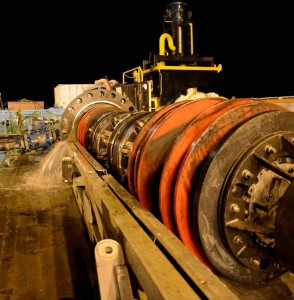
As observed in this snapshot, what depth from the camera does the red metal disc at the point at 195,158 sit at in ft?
4.28

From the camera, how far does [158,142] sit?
1.70 meters

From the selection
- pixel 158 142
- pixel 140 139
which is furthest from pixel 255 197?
pixel 140 139

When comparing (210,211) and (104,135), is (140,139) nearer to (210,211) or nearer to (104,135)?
(210,211)

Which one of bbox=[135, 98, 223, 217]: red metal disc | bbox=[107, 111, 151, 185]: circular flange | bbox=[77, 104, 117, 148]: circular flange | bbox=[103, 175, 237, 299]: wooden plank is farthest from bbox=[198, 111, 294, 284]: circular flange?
bbox=[77, 104, 117, 148]: circular flange

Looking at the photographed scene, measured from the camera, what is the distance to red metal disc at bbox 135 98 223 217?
1.67 m

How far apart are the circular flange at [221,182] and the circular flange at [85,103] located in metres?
3.73

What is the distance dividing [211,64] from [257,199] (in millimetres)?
7079

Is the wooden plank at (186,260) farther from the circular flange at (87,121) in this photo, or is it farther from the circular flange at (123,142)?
the circular flange at (87,121)

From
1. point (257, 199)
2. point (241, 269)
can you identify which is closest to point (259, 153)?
point (257, 199)

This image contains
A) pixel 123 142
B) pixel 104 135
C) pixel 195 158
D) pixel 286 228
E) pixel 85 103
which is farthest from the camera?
pixel 85 103

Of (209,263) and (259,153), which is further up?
(259,153)

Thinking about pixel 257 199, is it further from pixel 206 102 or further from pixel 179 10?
pixel 179 10

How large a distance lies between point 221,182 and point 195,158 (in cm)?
15

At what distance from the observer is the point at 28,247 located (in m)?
2.70
